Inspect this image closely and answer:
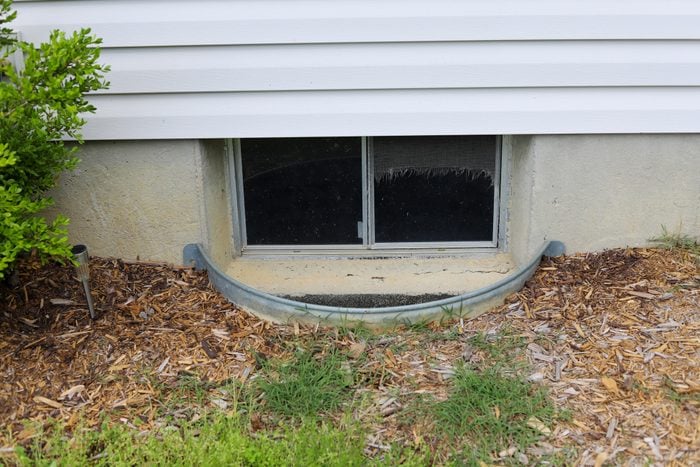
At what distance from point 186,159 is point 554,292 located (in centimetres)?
196

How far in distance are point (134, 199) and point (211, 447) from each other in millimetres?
1615

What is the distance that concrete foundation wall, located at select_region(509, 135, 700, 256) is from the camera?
3701 mm

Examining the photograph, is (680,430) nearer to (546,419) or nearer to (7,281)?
(546,419)

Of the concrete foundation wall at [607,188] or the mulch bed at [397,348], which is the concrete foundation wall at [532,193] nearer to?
the concrete foundation wall at [607,188]

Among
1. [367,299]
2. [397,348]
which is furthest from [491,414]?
[367,299]

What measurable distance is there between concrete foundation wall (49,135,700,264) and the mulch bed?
0.44ft

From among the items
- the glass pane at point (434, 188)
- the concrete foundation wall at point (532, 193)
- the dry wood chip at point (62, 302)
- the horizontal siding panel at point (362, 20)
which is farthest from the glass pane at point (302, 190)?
the dry wood chip at point (62, 302)

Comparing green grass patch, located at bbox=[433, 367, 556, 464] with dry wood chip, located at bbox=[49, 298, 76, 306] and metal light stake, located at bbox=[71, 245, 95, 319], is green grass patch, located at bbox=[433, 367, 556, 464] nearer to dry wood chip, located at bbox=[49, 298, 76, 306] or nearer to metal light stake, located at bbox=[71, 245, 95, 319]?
metal light stake, located at bbox=[71, 245, 95, 319]

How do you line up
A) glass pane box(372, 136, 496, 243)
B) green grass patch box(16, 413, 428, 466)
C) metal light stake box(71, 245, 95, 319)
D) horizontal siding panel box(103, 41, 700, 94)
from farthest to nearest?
glass pane box(372, 136, 496, 243), horizontal siding panel box(103, 41, 700, 94), metal light stake box(71, 245, 95, 319), green grass patch box(16, 413, 428, 466)

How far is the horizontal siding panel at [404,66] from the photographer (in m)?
3.53

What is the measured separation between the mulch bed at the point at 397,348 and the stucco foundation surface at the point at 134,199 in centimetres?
13

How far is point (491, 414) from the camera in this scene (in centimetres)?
281

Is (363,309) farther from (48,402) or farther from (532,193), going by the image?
(48,402)

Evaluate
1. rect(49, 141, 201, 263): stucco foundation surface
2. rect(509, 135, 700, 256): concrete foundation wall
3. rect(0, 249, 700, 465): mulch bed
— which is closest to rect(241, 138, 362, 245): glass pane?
rect(49, 141, 201, 263): stucco foundation surface
